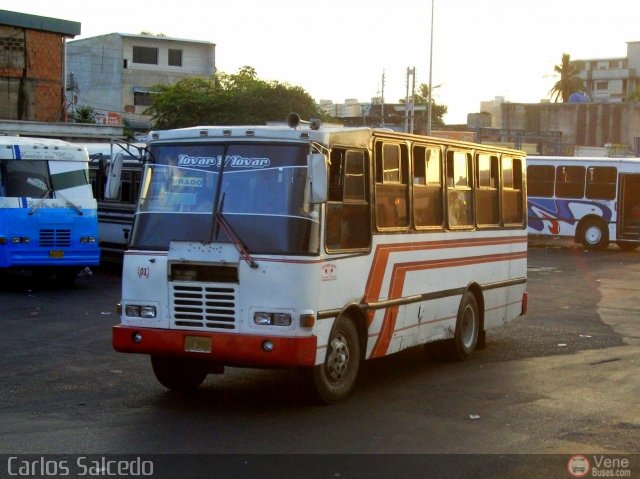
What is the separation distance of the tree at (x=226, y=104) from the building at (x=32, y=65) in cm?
1049

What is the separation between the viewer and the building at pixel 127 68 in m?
69.6

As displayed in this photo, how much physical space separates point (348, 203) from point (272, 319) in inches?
58.6

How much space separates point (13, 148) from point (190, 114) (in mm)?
32851

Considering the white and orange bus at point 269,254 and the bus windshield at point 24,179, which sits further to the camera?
the bus windshield at point 24,179

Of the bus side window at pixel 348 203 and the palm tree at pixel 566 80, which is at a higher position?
the palm tree at pixel 566 80

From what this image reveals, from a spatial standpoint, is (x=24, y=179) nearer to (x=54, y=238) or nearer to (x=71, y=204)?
(x=71, y=204)

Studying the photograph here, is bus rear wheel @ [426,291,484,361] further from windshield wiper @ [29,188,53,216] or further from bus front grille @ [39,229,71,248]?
windshield wiper @ [29,188,53,216]

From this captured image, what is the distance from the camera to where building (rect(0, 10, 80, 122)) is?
137 feet

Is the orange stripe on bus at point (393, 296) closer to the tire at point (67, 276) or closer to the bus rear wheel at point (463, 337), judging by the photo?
the bus rear wheel at point (463, 337)

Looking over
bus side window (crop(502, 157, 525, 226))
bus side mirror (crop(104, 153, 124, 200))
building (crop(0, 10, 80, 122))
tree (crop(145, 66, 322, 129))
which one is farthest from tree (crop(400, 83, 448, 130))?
bus side mirror (crop(104, 153, 124, 200))

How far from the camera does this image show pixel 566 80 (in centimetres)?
10331

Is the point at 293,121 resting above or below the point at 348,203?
above

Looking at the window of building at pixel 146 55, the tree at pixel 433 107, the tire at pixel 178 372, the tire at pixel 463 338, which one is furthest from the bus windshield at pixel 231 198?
the tree at pixel 433 107

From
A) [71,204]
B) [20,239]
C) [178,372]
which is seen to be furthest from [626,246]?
[178,372]
